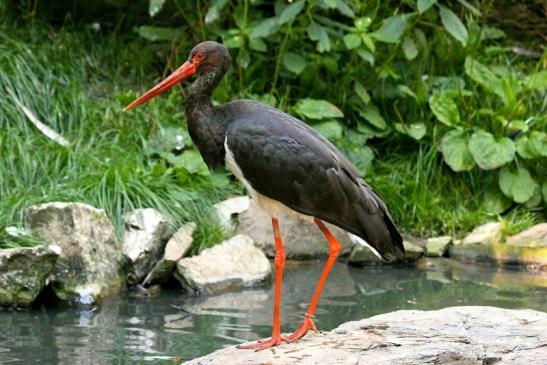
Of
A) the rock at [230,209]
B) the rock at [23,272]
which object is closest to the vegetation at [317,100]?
the rock at [230,209]

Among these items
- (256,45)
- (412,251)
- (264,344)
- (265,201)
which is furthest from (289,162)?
(256,45)

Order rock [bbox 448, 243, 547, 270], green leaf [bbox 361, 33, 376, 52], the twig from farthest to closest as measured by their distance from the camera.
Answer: green leaf [bbox 361, 33, 376, 52], the twig, rock [bbox 448, 243, 547, 270]

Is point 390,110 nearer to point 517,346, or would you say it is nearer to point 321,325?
point 321,325

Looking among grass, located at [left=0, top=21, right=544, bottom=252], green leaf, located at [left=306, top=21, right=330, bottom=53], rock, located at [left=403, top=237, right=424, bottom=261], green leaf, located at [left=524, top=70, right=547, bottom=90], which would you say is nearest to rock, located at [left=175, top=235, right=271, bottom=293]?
grass, located at [left=0, top=21, right=544, bottom=252]

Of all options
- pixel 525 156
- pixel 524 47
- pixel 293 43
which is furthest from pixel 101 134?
pixel 524 47

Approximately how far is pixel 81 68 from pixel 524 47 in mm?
4360

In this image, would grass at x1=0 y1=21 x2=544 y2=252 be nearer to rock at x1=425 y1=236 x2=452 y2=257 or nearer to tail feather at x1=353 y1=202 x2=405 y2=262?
rock at x1=425 y1=236 x2=452 y2=257

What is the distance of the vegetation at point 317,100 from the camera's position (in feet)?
26.9

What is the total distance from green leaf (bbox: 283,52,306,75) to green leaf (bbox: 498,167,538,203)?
1.86 m

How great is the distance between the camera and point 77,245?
7.05 meters

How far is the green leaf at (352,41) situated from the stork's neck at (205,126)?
348 cm

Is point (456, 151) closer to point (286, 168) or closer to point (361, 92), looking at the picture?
point (361, 92)

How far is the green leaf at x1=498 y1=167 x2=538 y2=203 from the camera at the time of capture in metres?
8.69

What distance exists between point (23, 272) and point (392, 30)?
146 inches
